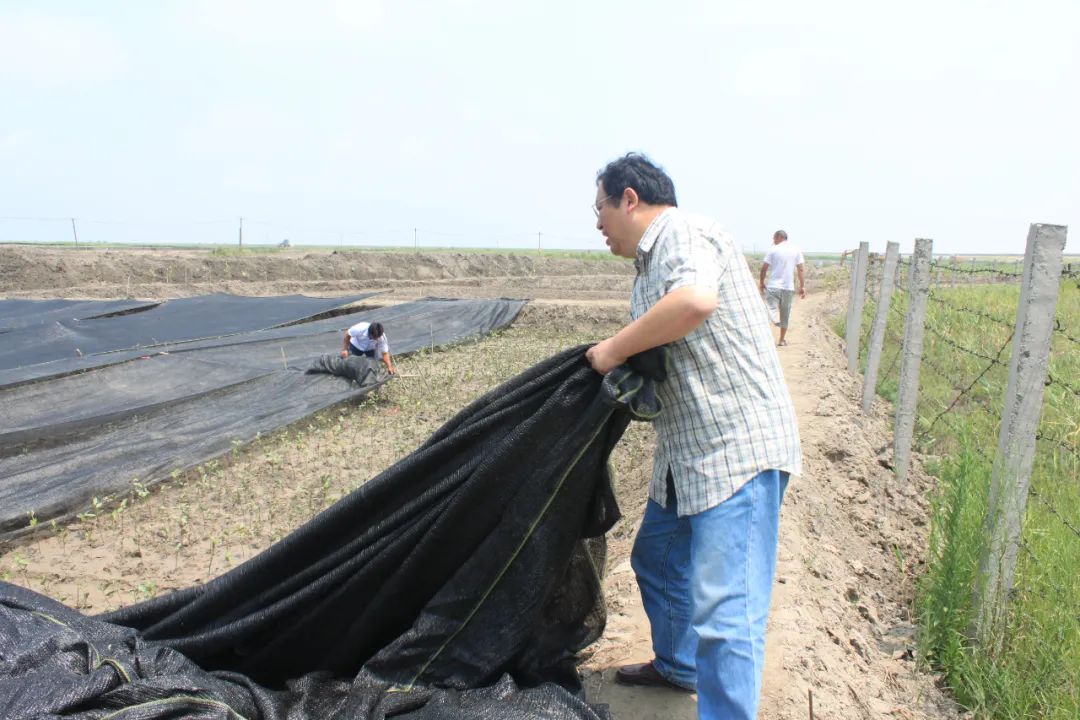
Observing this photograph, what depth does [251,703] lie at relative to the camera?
215cm

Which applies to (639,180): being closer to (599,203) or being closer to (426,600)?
(599,203)

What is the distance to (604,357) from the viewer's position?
2098 millimetres

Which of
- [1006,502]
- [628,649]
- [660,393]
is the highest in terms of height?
[660,393]

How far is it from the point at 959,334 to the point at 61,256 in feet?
65.3

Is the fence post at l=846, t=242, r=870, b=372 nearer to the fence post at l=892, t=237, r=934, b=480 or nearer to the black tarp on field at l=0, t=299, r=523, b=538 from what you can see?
the fence post at l=892, t=237, r=934, b=480

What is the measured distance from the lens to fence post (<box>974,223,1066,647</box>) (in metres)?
2.98

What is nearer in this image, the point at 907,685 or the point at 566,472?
the point at 566,472

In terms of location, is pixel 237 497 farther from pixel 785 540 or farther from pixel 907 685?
pixel 907 685

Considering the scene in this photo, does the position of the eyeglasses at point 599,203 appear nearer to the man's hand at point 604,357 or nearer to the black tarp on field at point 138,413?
the man's hand at point 604,357

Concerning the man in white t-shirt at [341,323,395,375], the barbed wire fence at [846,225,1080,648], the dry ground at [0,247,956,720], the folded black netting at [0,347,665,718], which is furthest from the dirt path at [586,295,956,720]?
the man in white t-shirt at [341,323,395,375]

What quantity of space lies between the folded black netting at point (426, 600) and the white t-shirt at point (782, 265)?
7674 millimetres

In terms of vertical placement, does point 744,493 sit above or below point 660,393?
below

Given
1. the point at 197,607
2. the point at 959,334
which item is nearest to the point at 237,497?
the point at 197,607

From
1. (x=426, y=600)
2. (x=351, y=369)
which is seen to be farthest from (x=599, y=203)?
(x=351, y=369)
